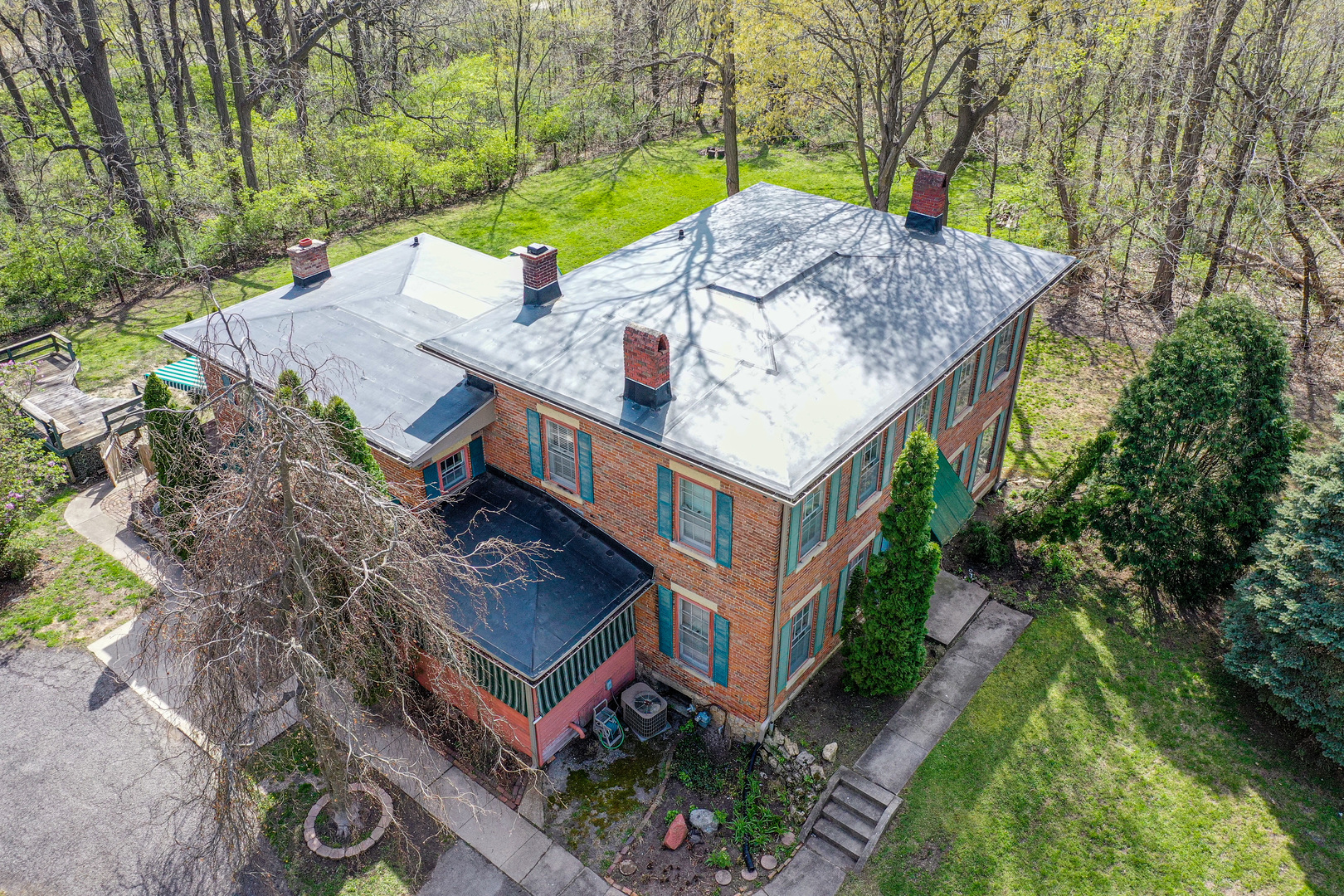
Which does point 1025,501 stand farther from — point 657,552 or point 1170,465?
point 657,552

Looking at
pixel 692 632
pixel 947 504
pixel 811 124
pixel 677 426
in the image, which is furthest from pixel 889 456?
pixel 811 124

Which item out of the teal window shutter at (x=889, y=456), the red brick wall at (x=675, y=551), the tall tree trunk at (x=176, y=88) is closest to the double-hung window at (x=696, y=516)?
the red brick wall at (x=675, y=551)

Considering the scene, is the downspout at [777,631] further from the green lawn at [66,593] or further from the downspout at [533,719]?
the green lawn at [66,593]

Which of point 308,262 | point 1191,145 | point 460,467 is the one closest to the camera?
point 460,467

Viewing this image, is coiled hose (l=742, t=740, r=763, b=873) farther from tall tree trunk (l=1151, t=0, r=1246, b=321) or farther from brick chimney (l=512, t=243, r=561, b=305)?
tall tree trunk (l=1151, t=0, r=1246, b=321)

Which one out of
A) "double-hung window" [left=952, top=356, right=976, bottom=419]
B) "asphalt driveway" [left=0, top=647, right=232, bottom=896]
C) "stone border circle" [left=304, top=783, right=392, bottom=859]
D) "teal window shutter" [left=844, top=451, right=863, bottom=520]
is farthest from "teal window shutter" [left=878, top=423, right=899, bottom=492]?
"asphalt driveway" [left=0, top=647, right=232, bottom=896]

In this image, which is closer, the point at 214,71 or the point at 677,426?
the point at 677,426

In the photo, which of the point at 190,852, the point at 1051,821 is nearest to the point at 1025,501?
the point at 1051,821

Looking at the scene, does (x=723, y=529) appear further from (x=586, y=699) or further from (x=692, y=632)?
(x=586, y=699)
